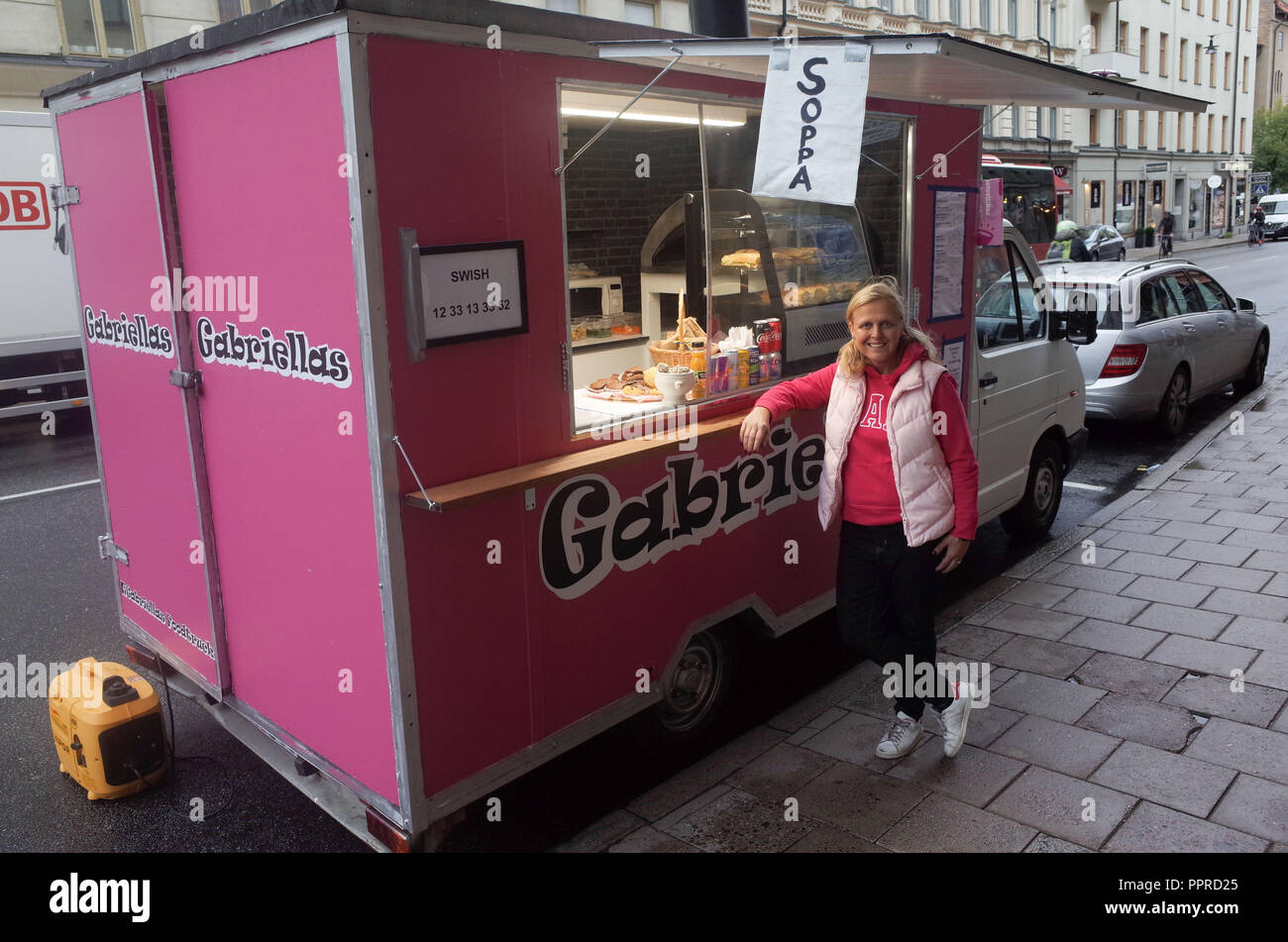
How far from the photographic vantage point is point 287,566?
11.9 feet

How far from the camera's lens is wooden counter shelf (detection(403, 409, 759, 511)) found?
10.2 feet

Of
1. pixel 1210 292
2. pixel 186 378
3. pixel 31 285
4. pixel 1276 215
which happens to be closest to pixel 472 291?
pixel 186 378

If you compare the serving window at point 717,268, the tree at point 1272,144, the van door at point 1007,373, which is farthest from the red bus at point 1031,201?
→ the tree at point 1272,144

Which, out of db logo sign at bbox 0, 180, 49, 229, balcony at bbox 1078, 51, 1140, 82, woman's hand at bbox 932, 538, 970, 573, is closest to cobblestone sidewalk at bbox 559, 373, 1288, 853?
woman's hand at bbox 932, 538, 970, 573

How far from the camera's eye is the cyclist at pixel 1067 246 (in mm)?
21469

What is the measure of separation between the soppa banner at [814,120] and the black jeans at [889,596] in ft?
4.51

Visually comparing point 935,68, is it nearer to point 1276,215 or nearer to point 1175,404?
point 1175,404

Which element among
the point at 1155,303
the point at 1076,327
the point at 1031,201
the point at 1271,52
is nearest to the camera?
the point at 1076,327

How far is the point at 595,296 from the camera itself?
6.25 m

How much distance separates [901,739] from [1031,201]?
26657 millimetres

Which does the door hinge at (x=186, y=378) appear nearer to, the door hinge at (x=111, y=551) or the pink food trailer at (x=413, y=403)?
the pink food trailer at (x=413, y=403)

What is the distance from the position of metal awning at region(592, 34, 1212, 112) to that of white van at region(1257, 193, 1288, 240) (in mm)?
50943
